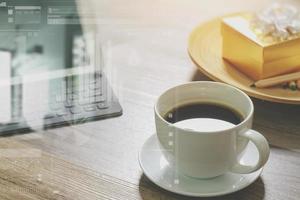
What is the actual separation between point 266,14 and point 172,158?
0.31 m

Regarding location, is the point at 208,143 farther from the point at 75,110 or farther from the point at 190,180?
the point at 75,110

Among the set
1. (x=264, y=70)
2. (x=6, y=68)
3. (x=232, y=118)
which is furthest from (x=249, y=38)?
(x=6, y=68)

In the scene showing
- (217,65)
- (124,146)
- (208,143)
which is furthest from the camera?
(217,65)

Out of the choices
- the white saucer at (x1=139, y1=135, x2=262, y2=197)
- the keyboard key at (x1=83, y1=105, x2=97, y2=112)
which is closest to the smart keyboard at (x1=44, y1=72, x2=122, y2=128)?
the keyboard key at (x1=83, y1=105, x2=97, y2=112)

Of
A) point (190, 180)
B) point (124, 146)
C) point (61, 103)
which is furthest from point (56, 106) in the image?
point (190, 180)

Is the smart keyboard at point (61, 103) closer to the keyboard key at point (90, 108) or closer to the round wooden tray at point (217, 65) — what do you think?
the keyboard key at point (90, 108)

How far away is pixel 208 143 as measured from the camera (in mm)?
492

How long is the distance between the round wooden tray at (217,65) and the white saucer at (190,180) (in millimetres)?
114

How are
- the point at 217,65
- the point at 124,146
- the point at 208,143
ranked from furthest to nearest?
the point at 217,65 → the point at 124,146 → the point at 208,143

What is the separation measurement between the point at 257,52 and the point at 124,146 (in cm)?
23

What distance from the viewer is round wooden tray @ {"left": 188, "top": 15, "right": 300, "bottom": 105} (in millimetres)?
652

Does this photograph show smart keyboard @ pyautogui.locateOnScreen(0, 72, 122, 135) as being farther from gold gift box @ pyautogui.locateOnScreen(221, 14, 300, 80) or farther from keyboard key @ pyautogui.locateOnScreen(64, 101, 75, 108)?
gold gift box @ pyautogui.locateOnScreen(221, 14, 300, 80)

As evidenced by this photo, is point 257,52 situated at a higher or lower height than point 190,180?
higher

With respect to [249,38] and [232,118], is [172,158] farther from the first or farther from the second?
[249,38]
